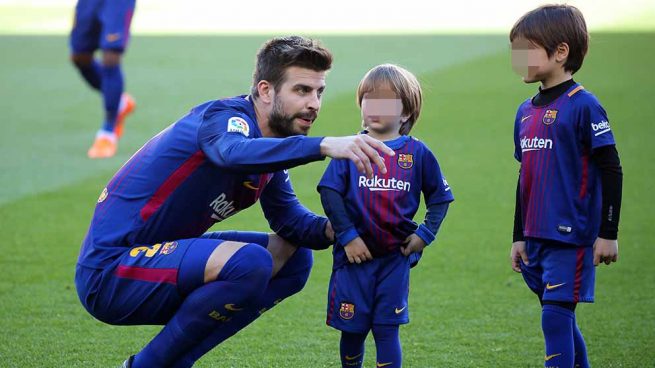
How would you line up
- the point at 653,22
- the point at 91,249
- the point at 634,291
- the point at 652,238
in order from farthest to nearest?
1. the point at 653,22
2. the point at 652,238
3. the point at 634,291
4. the point at 91,249

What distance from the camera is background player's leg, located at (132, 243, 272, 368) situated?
147 inches

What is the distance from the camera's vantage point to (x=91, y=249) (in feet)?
12.7

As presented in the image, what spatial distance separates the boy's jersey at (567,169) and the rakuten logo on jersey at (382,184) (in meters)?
0.54

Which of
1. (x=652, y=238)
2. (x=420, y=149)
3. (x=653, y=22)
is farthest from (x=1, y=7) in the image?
(x=420, y=149)

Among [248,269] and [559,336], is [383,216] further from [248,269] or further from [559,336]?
[559,336]

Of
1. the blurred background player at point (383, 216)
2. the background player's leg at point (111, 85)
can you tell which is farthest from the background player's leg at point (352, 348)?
the background player's leg at point (111, 85)

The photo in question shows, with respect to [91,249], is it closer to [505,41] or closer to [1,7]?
[505,41]

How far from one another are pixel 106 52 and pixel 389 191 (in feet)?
20.3

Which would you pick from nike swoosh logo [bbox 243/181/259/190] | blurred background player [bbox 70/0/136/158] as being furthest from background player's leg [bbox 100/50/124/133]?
nike swoosh logo [bbox 243/181/259/190]

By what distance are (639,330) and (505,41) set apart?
1178 cm

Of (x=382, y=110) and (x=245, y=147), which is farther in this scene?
(x=382, y=110)

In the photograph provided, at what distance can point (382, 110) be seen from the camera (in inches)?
158

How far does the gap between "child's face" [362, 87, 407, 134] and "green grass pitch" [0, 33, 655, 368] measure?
1.16 meters

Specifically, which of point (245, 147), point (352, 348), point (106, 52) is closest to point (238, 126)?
point (245, 147)
